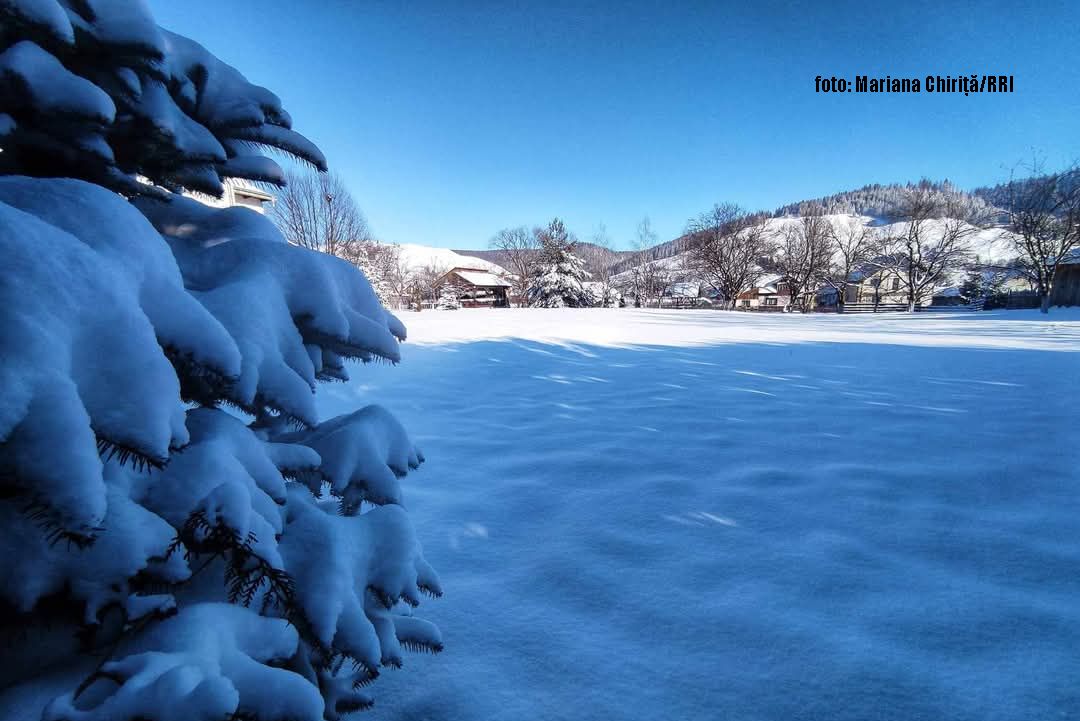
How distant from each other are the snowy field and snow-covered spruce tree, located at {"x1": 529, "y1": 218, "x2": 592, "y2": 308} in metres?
29.5

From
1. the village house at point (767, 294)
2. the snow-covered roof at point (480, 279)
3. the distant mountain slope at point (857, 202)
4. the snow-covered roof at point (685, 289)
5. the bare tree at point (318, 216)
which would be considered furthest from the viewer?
the distant mountain slope at point (857, 202)

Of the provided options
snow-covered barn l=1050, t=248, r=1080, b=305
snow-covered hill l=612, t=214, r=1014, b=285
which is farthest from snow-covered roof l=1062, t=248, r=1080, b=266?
snow-covered hill l=612, t=214, r=1014, b=285

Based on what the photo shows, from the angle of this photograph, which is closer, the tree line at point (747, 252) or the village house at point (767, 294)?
the tree line at point (747, 252)

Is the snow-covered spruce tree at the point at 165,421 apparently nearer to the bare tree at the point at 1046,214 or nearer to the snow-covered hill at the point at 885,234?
the bare tree at the point at 1046,214

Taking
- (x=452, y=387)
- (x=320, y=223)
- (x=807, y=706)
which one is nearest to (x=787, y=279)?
(x=320, y=223)

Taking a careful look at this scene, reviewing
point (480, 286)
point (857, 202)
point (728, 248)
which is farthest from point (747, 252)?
point (857, 202)

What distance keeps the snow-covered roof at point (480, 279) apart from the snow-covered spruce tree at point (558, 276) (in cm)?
1655

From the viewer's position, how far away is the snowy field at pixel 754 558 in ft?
4.80

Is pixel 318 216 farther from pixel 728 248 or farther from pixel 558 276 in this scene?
pixel 728 248

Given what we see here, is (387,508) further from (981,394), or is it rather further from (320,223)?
(320,223)

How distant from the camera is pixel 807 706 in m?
1.41

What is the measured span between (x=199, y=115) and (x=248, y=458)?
112 centimetres

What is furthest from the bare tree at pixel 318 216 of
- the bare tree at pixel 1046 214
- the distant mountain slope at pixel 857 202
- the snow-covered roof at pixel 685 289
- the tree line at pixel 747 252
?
the distant mountain slope at pixel 857 202

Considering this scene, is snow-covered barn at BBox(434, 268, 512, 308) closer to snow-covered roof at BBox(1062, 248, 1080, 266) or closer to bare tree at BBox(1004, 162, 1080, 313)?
bare tree at BBox(1004, 162, 1080, 313)
